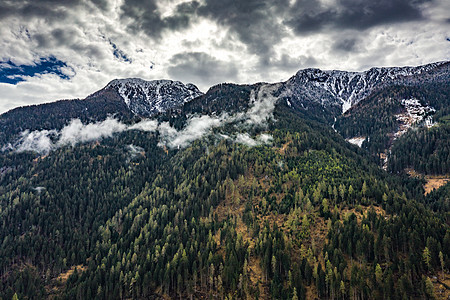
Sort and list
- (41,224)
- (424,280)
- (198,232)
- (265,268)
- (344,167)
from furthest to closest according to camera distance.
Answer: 1. (344,167)
2. (41,224)
3. (198,232)
4. (265,268)
5. (424,280)

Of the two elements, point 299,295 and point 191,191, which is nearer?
→ point 299,295

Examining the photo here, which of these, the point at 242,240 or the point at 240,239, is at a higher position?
the point at 240,239

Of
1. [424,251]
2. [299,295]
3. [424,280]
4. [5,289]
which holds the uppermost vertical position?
[424,251]

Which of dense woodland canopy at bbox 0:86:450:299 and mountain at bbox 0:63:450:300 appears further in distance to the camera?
dense woodland canopy at bbox 0:86:450:299

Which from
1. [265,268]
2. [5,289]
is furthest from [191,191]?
[5,289]

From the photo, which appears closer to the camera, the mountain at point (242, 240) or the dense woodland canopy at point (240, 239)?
the mountain at point (242, 240)

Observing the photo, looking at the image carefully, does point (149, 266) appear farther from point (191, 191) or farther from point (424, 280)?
point (424, 280)

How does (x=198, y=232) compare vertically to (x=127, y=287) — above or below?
above

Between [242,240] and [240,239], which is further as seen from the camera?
[242,240]
